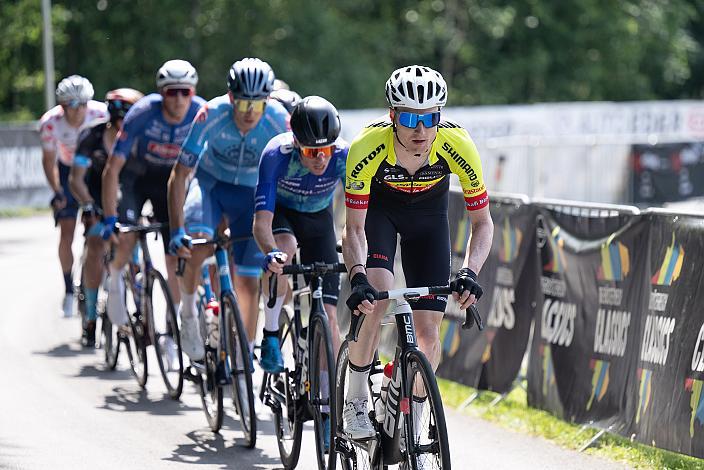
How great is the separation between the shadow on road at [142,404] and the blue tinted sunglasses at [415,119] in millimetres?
3623

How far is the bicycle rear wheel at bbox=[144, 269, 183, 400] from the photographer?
8758 mm

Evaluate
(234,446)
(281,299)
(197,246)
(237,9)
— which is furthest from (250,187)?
(237,9)

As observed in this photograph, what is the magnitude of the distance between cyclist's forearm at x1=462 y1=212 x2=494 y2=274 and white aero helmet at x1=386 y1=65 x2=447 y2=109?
0.62 meters

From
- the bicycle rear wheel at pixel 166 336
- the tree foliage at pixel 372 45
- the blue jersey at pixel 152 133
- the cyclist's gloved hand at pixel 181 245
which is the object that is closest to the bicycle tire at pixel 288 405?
the cyclist's gloved hand at pixel 181 245

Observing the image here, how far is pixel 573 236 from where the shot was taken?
8148 millimetres

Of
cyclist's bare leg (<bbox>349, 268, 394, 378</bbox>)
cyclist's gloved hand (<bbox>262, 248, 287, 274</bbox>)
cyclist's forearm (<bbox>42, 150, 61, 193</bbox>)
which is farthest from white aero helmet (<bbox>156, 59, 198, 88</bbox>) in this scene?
cyclist's bare leg (<bbox>349, 268, 394, 378</bbox>)

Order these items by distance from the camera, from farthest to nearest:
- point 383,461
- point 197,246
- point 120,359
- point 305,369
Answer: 1. point 120,359
2. point 197,246
3. point 305,369
4. point 383,461

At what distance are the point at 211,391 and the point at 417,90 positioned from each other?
3076 millimetres

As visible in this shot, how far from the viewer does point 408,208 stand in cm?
612

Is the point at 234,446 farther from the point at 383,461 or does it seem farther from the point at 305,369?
the point at 383,461

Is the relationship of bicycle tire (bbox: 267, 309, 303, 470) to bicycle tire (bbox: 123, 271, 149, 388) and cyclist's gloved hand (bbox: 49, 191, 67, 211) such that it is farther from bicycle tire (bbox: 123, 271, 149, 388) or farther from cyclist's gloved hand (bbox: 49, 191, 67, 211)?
cyclist's gloved hand (bbox: 49, 191, 67, 211)

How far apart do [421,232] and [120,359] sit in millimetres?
5086

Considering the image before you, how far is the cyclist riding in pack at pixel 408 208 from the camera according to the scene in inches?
223

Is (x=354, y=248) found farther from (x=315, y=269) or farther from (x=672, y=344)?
(x=672, y=344)
